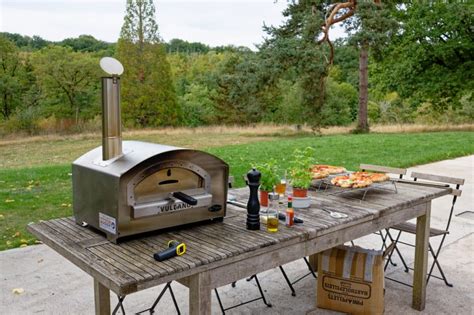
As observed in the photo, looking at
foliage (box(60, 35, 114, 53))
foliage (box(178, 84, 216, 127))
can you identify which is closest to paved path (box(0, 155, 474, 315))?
foliage (box(60, 35, 114, 53))

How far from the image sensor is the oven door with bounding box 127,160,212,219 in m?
1.78

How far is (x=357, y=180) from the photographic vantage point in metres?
2.74

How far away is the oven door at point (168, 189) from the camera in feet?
5.84

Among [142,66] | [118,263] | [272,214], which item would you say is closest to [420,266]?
[272,214]

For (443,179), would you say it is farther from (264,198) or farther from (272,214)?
(272,214)

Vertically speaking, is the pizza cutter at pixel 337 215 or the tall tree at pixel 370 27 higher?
the tall tree at pixel 370 27

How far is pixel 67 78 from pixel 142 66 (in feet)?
18.7

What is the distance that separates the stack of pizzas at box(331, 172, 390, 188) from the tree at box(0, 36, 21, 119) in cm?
2725

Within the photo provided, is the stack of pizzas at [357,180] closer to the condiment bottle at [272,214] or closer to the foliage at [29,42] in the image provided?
the condiment bottle at [272,214]

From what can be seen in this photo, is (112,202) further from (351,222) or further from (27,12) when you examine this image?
(27,12)

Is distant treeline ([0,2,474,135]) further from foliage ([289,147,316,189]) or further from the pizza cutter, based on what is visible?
the pizza cutter

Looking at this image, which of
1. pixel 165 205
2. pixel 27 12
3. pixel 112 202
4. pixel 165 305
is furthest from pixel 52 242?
pixel 27 12

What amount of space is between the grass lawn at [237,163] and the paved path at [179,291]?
27.9 inches

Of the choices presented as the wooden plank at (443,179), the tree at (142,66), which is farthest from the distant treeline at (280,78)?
the wooden plank at (443,179)
